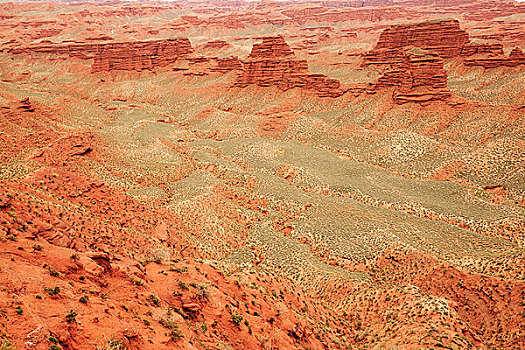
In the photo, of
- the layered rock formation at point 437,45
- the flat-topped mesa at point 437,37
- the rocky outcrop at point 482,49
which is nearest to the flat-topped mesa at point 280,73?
the layered rock formation at point 437,45

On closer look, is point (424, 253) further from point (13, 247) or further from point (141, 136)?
point (141, 136)

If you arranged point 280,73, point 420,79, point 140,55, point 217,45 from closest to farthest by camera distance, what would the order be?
1. point 420,79
2. point 280,73
3. point 140,55
4. point 217,45

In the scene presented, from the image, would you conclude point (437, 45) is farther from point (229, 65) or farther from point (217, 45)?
point (217, 45)

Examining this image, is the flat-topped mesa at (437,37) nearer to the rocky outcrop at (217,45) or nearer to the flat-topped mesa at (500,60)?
the flat-topped mesa at (500,60)

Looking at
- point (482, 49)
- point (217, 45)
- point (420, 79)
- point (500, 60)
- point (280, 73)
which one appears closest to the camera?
point (420, 79)

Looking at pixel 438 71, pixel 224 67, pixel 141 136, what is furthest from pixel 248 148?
pixel 224 67

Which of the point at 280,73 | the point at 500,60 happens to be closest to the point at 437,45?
the point at 500,60
